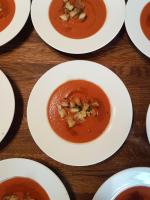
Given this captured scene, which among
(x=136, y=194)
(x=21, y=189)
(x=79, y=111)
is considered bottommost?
(x=136, y=194)

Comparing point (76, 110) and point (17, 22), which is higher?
point (17, 22)

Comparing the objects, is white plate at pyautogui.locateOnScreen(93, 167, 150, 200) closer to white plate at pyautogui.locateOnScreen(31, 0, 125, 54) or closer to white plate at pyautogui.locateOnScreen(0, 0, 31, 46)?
white plate at pyautogui.locateOnScreen(31, 0, 125, 54)

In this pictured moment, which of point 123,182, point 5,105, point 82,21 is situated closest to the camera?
point 123,182

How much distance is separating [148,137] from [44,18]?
0.57 meters

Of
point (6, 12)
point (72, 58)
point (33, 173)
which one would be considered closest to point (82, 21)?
point (72, 58)

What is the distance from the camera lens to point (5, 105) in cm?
110

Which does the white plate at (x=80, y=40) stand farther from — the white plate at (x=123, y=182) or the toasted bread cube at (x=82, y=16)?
the white plate at (x=123, y=182)

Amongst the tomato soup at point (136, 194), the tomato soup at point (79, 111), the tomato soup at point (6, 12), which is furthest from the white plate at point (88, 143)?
the tomato soup at point (6, 12)

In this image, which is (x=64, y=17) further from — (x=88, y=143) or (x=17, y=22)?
(x=88, y=143)

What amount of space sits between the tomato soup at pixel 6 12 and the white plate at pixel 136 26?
0.43 metres

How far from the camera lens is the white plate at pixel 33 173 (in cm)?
100

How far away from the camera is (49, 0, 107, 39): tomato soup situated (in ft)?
3.88

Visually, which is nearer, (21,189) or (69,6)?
(21,189)

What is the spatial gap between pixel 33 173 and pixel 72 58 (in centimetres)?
44
